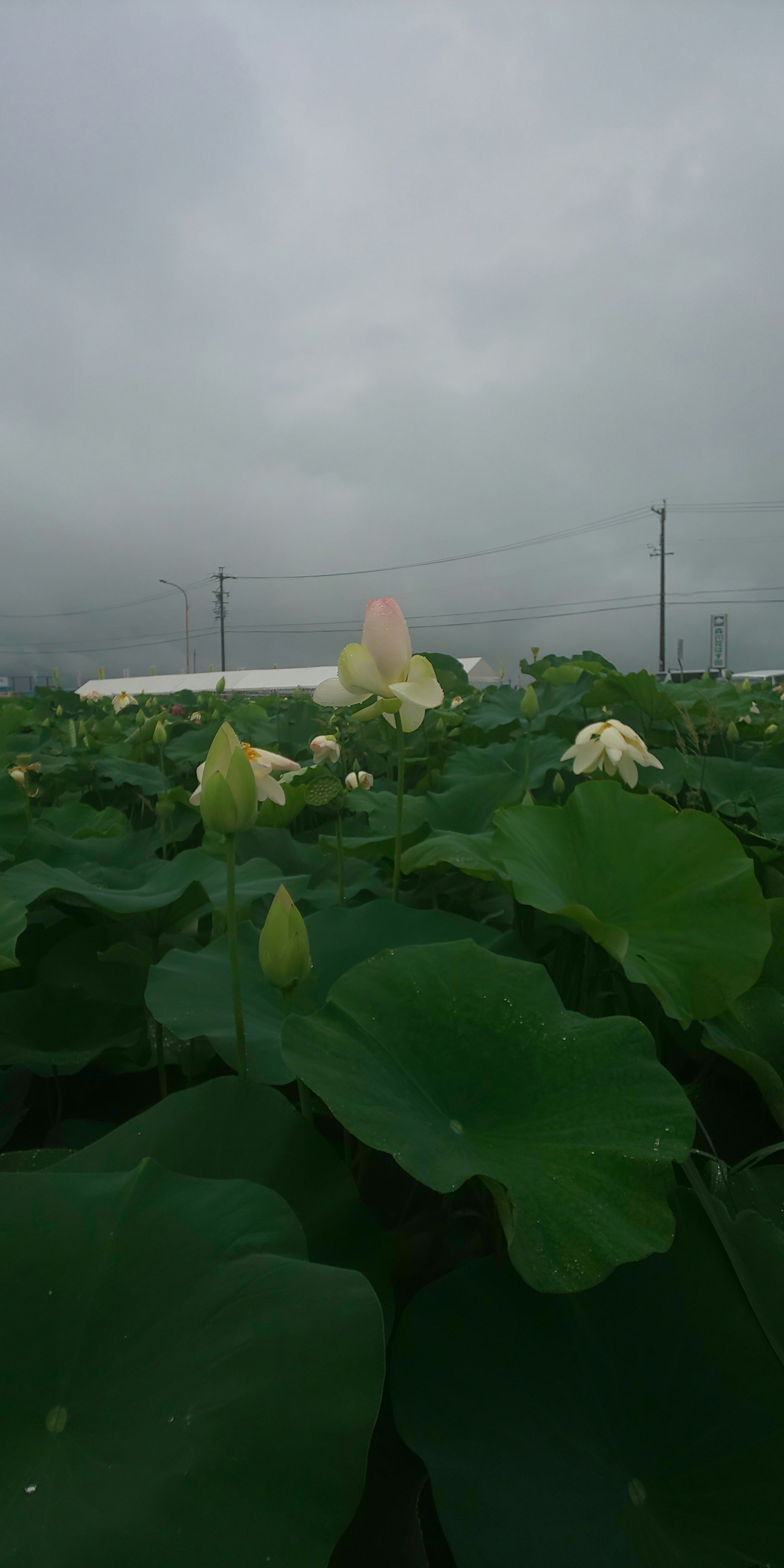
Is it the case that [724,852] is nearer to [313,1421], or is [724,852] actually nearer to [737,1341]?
[737,1341]

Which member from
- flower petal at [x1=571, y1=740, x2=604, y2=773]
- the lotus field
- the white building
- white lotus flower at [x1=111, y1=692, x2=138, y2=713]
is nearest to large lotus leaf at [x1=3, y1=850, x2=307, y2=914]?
the lotus field

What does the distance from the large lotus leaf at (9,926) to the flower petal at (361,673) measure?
0.43 meters

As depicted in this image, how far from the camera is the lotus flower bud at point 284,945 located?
0.65 metres

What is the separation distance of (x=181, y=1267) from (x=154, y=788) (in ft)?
5.91

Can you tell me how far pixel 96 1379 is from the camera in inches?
15.7

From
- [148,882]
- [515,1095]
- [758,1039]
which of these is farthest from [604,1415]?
[148,882]

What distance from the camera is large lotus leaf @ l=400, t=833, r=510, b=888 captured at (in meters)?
0.89

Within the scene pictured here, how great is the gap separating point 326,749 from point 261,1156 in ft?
2.41

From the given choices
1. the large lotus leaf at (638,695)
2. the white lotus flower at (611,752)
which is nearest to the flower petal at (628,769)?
the white lotus flower at (611,752)

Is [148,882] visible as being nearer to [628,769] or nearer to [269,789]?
[269,789]

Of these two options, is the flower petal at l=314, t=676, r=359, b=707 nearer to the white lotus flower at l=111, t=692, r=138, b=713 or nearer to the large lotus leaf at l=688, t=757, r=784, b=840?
the large lotus leaf at l=688, t=757, r=784, b=840

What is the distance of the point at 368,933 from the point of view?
2.85 feet

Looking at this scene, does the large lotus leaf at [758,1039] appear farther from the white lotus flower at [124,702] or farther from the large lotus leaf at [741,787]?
the white lotus flower at [124,702]

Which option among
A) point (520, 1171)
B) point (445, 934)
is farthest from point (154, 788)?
point (520, 1171)
